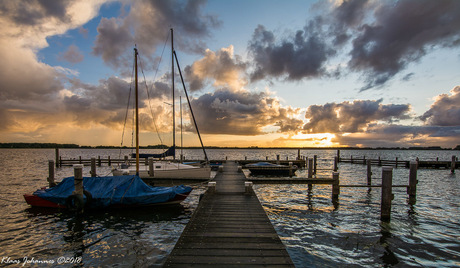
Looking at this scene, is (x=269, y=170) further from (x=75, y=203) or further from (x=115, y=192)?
(x=75, y=203)

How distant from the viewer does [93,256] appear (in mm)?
8859

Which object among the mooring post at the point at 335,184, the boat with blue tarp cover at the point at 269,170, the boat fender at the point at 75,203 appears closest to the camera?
the boat fender at the point at 75,203

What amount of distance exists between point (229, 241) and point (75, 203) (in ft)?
36.2

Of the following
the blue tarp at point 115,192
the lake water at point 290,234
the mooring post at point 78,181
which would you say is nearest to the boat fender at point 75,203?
the mooring post at point 78,181

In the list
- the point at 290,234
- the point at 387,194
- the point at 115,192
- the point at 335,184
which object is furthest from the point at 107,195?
the point at 387,194

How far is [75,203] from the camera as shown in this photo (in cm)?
1351

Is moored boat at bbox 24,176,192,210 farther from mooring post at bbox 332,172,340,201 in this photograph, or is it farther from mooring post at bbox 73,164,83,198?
mooring post at bbox 332,172,340,201

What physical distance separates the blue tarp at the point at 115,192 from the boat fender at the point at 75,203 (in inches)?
17.7

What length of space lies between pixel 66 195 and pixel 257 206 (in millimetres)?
11614

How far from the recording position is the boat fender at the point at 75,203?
44.3ft

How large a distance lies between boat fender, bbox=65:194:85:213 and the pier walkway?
308 inches

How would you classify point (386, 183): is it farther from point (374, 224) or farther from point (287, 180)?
point (287, 180)

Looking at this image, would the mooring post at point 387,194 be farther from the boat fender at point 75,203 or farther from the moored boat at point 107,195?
the boat fender at point 75,203

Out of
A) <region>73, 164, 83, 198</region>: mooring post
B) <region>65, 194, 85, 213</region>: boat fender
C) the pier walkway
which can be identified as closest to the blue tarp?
<region>65, 194, 85, 213</region>: boat fender
